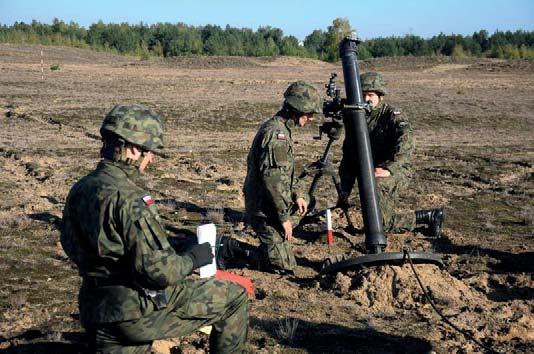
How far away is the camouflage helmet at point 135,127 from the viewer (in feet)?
13.8

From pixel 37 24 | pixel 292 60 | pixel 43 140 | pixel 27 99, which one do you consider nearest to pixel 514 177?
pixel 43 140

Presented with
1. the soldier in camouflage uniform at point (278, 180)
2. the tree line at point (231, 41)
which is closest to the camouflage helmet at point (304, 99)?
the soldier in camouflage uniform at point (278, 180)

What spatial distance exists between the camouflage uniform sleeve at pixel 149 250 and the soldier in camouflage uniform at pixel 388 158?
501cm

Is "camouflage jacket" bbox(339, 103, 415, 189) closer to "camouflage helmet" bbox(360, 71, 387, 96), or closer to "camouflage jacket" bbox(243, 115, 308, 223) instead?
"camouflage helmet" bbox(360, 71, 387, 96)

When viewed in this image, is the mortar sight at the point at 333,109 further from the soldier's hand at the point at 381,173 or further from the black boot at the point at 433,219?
the black boot at the point at 433,219

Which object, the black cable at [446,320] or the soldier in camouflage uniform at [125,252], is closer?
the soldier in camouflage uniform at [125,252]

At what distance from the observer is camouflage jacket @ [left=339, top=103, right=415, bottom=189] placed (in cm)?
898

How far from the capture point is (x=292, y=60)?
209 ft

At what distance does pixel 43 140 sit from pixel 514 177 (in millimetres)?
10721

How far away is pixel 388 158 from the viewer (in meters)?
9.18

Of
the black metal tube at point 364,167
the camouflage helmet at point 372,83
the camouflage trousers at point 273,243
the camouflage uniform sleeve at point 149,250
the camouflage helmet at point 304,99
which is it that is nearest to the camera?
the camouflage uniform sleeve at point 149,250

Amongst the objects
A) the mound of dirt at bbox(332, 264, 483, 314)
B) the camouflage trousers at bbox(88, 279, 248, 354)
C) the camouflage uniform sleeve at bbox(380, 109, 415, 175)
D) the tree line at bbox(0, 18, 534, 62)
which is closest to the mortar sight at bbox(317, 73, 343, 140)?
the camouflage uniform sleeve at bbox(380, 109, 415, 175)

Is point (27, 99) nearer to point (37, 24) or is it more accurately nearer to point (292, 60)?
point (292, 60)

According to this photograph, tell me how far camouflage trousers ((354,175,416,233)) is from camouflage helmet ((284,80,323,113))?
90.4 inches
